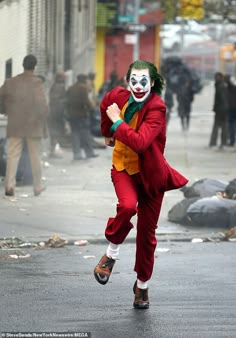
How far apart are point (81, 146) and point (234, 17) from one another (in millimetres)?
10465

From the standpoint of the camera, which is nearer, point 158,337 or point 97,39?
point 158,337

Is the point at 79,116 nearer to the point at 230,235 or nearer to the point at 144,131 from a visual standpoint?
the point at 230,235

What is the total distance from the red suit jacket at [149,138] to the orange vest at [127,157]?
41 mm

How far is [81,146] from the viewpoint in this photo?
893 inches

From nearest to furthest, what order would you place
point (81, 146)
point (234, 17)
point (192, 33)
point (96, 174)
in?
point (96, 174), point (81, 146), point (234, 17), point (192, 33)

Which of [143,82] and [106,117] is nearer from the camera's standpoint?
[143,82]

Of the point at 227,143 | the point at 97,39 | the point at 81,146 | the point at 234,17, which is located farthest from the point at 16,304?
the point at 97,39

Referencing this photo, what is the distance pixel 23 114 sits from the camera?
613 inches

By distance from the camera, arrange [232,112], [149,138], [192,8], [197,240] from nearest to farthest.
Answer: [149,138] < [197,240] < [232,112] < [192,8]

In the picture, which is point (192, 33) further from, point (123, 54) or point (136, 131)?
point (136, 131)

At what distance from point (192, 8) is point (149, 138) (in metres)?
23.5

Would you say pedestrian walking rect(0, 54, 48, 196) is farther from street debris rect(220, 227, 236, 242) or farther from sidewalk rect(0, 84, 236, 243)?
street debris rect(220, 227, 236, 242)

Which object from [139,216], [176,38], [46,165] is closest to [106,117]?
[139,216]

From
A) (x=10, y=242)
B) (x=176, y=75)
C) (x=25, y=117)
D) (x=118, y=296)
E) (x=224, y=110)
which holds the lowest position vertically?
A: (x=176, y=75)
